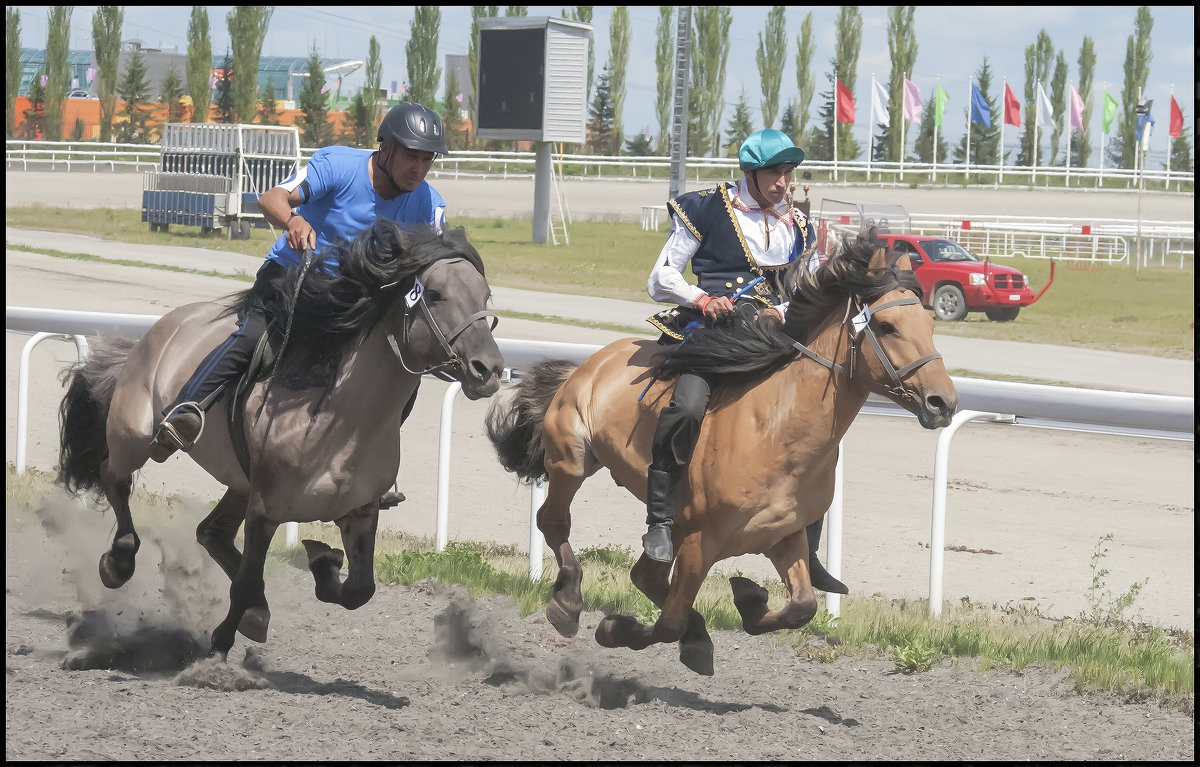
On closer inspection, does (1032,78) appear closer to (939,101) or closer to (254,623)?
(939,101)

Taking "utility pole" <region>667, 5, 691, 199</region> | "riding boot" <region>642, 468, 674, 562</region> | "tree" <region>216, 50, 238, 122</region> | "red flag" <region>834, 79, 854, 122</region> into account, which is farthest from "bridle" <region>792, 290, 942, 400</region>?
"tree" <region>216, 50, 238, 122</region>

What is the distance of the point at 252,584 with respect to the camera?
530 centimetres

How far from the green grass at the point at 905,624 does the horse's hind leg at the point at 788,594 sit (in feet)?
2.04

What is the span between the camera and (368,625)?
252 inches

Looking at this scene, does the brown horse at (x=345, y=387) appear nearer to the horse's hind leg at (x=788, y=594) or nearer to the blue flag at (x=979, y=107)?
the horse's hind leg at (x=788, y=594)

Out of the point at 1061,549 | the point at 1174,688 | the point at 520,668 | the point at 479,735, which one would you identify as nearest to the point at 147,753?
the point at 479,735

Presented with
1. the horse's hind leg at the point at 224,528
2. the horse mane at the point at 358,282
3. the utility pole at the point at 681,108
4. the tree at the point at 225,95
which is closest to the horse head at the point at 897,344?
the horse mane at the point at 358,282

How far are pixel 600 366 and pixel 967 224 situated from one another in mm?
27673

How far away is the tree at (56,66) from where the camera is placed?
51.7 metres

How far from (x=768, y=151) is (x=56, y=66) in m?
51.6

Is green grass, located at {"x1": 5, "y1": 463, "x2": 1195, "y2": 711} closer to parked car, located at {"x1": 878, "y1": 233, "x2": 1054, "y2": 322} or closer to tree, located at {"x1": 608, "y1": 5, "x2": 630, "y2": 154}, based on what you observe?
parked car, located at {"x1": 878, "y1": 233, "x2": 1054, "y2": 322}

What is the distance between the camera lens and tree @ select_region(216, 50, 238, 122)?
166 ft

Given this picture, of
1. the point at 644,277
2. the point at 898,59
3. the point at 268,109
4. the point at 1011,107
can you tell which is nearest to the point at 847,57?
the point at 898,59

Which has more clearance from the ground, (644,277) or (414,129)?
(414,129)
